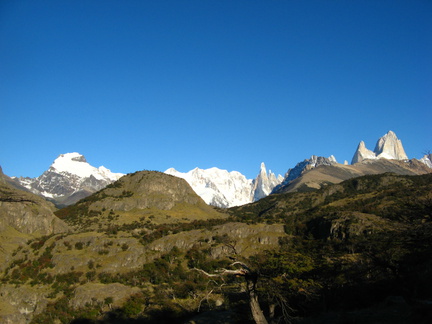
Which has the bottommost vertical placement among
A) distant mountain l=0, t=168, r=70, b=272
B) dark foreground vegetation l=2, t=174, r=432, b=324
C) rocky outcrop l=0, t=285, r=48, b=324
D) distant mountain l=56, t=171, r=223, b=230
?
rocky outcrop l=0, t=285, r=48, b=324

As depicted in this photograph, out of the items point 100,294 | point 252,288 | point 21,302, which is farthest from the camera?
point 100,294

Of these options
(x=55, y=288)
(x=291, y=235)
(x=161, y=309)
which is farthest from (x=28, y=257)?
(x=291, y=235)

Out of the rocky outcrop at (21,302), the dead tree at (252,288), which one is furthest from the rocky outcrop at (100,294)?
the dead tree at (252,288)

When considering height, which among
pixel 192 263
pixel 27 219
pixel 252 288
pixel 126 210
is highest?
pixel 126 210

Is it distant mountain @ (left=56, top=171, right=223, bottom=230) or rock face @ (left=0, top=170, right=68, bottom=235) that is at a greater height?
distant mountain @ (left=56, top=171, right=223, bottom=230)

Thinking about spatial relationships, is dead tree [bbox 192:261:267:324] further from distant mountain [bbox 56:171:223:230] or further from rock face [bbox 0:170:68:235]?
distant mountain [bbox 56:171:223:230]

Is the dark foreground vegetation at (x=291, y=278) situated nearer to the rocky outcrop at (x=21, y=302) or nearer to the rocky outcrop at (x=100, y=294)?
the rocky outcrop at (x=100, y=294)

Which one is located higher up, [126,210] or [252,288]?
[126,210]

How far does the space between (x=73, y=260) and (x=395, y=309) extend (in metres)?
106

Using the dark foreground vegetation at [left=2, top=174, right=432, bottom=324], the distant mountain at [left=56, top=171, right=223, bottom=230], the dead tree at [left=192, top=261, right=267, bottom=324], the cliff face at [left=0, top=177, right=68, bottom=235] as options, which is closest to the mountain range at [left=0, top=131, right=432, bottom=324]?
the dead tree at [left=192, top=261, right=267, bottom=324]

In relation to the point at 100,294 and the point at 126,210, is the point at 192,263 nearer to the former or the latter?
the point at 100,294

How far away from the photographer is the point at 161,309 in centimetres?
8031

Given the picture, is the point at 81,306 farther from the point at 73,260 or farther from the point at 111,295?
the point at 73,260

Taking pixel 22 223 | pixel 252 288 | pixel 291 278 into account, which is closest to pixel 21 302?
pixel 22 223
